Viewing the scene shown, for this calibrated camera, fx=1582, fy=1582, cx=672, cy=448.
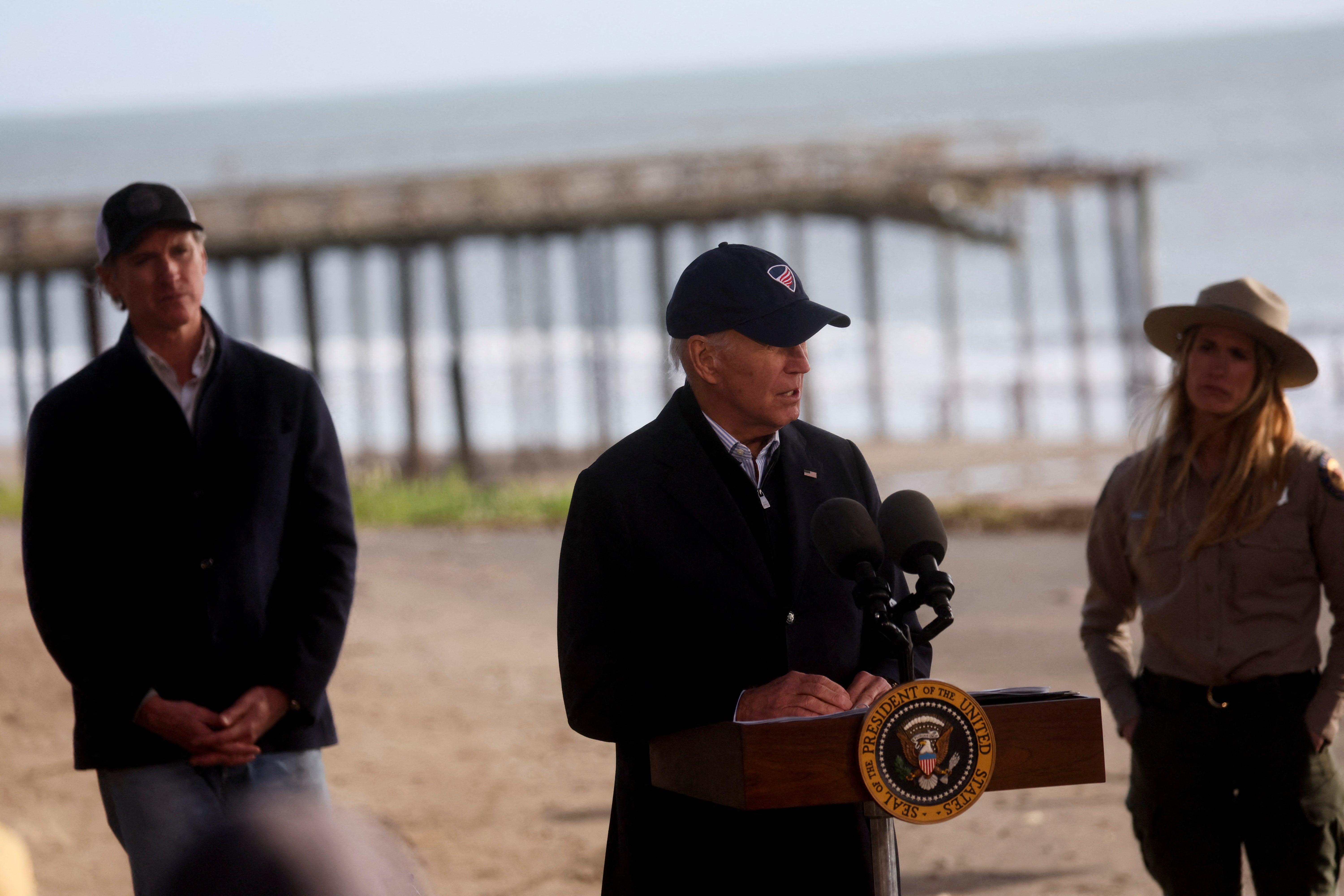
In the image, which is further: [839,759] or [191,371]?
[191,371]

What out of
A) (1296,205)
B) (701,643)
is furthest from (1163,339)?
(1296,205)

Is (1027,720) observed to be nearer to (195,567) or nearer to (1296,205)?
(195,567)

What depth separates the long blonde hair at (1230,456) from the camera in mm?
3861

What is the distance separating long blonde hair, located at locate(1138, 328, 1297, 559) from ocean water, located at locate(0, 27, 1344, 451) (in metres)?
14.5

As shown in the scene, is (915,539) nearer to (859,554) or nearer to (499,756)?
(859,554)

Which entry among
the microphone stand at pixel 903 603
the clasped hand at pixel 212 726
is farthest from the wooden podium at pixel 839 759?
the clasped hand at pixel 212 726

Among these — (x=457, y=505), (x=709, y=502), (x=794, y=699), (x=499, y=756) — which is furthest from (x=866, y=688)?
(x=457, y=505)

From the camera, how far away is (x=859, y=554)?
2.43 m

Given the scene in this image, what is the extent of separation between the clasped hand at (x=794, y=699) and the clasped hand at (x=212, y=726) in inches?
49.6

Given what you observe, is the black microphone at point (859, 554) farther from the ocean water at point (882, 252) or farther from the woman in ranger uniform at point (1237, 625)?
the ocean water at point (882, 252)

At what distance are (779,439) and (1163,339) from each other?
69.5 inches

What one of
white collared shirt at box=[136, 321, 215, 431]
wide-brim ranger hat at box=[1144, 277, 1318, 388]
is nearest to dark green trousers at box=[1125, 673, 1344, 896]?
wide-brim ranger hat at box=[1144, 277, 1318, 388]

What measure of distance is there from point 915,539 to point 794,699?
0.32 meters

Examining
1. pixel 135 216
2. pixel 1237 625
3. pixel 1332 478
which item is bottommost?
A: pixel 1237 625
